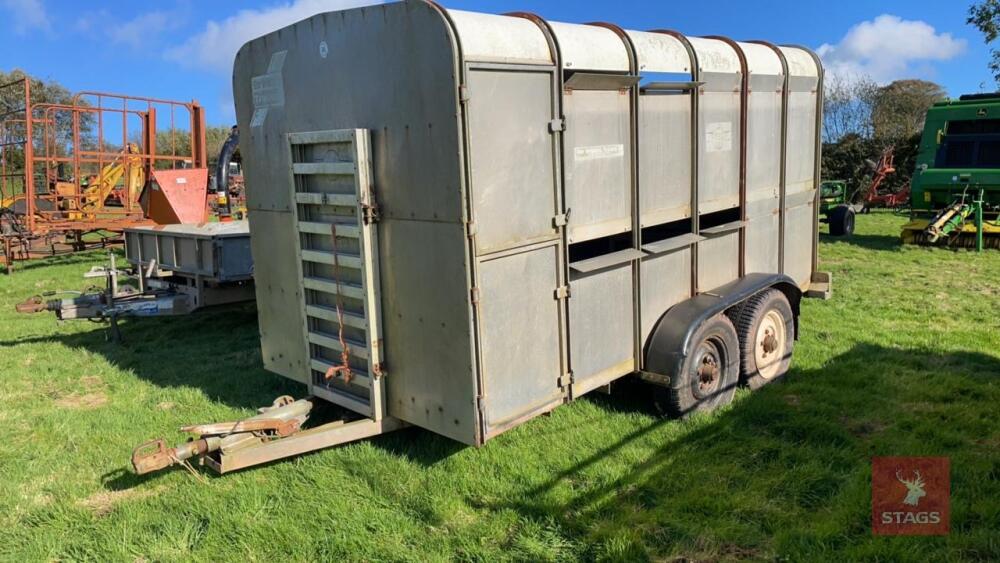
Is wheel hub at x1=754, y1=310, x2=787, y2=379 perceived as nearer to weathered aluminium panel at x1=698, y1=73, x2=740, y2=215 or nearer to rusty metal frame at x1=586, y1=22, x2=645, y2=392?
weathered aluminium panel at x1=698, y1=73, x2=740, y2=215

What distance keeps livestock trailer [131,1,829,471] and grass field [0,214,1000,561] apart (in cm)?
34

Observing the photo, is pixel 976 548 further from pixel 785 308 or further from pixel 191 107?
pixel 191 107

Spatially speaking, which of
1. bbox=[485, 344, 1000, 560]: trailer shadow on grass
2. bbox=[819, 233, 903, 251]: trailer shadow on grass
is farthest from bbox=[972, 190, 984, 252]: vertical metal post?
bbox=[485, 344, 1000, 560]: trailer shadow on grass

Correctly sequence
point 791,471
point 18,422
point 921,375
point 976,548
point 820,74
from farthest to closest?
point 820,74 → point 921,375 → point 18,422 → point 791,471 → point 976,548

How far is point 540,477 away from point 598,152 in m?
2.00

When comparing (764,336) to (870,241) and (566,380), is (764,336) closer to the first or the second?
(566,380)

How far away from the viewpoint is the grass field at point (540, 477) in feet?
11.9

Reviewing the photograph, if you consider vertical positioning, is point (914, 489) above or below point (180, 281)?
below

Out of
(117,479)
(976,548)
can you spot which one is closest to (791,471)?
(976,548)

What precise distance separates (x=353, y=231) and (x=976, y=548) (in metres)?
3.60

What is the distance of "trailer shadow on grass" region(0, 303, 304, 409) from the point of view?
600cm

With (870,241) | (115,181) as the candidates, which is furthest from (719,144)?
(115,181)

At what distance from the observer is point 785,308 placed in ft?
20.0

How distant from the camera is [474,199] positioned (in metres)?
3.75
